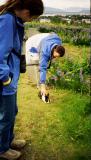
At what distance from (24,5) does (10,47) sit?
0.39m

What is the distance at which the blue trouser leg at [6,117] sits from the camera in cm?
350

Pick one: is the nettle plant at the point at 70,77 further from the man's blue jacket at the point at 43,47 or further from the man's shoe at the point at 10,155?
the man's shoe at the point at 10,155

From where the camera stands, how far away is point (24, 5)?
330 centimetres

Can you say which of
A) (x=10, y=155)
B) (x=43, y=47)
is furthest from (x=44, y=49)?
(x=10, y=155)

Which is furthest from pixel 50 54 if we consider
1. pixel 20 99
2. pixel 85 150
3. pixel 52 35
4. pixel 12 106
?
pixel 12 106

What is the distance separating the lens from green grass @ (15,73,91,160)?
4316 mm

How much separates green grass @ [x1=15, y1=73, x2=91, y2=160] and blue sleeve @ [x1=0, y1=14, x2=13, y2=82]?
1346 mm

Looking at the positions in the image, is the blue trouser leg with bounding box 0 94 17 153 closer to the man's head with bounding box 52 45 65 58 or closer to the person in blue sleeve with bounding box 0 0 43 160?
the person in blue sleeve with bounding box 0 0 43 160

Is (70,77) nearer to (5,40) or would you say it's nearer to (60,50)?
(60,50)

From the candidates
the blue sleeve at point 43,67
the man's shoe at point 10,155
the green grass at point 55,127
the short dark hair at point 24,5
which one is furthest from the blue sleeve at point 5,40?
the blue sleeve at point 43,67

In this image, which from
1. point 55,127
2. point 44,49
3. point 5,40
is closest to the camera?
point 5,40

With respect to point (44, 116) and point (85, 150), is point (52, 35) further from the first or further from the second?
point (85, 150)

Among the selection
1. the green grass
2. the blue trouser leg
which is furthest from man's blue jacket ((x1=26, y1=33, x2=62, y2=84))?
the blue trouser leg

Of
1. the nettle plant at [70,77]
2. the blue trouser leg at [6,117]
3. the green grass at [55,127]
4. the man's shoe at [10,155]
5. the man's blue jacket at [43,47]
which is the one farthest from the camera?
the nettle plant at [70,77]
